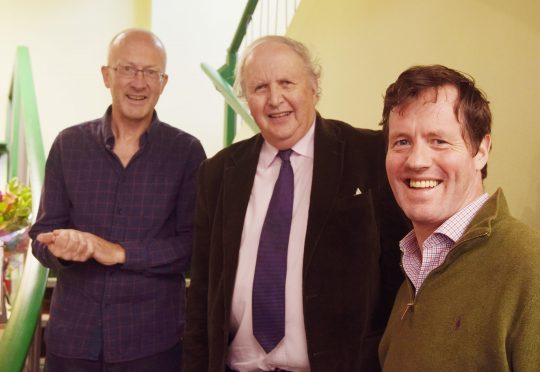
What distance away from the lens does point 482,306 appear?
1070 millimetres

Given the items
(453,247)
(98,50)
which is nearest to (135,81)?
(453,247)

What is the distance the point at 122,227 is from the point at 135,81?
20.4 inches

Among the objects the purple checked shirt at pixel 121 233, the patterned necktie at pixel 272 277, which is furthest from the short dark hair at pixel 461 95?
the purple checked shirt at pixel 121 233

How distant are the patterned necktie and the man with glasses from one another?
499mm

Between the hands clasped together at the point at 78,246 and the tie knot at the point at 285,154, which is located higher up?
the tie knot at the point at 285,154

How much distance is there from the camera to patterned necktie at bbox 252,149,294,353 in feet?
5.53

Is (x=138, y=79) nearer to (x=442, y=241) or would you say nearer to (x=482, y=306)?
(x=442, y=241)

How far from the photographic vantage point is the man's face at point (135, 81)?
2.20 meters

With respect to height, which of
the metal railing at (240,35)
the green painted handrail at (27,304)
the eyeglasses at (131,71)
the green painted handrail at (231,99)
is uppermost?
the metal railing at (240,35)

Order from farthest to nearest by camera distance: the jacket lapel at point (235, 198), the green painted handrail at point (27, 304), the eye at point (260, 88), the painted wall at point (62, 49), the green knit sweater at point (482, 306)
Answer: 1. the painted wall at point (62, 49)
2. the green painted handrail at point (27, 304)
3. the eye at point (260, 88)
4. the jacket lapel at point (235, 198)
5. the green knit sweater at point (482, 306)

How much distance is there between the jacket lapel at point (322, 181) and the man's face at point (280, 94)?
0.07 metres

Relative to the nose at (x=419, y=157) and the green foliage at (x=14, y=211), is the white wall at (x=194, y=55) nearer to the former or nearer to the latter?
the green foliage at (x=14, y=211)

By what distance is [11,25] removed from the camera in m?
7.32

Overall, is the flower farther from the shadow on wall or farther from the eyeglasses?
the shadow on wall
